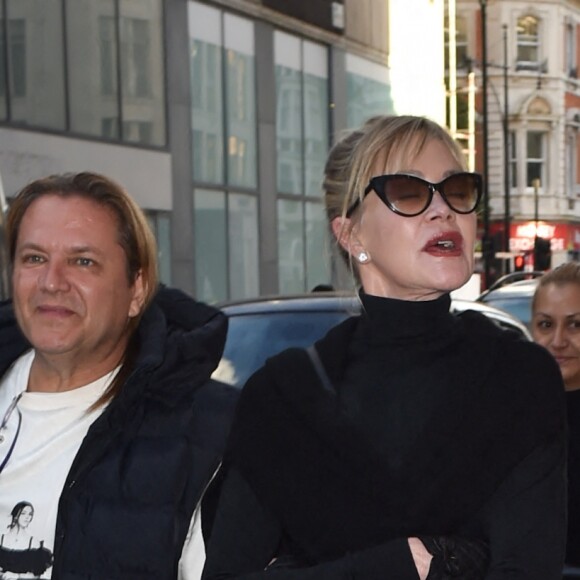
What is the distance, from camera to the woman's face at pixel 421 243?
8.75 feet

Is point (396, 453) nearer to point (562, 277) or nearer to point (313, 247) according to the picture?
point (562, 277)

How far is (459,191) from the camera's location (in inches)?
107

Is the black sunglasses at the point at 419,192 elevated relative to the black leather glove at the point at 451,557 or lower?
elevated

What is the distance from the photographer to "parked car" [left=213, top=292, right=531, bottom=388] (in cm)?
671

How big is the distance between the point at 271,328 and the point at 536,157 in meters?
55.2

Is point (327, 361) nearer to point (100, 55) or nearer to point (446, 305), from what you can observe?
point (446, 305)

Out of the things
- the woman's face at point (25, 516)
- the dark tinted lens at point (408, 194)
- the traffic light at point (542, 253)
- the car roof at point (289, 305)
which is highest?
the dark tinted lens at point (408, 194)

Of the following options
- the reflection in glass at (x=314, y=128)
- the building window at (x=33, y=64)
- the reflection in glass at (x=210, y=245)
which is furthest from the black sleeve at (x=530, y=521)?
the reflection in glass at (x=314, y=128)

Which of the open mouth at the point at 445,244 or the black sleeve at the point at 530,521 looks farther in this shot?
the open mouth at the point at 445,244

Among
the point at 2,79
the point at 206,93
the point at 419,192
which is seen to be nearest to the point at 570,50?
the point at 206,93

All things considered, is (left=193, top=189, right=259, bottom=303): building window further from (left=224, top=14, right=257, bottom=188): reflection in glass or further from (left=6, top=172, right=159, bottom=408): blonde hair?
(left=6, top=172, right=159, bottom=408): blonde hair

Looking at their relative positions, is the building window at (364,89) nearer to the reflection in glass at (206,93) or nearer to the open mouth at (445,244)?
the reflection in glass at (206,93)

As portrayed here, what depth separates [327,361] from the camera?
8.91 ft

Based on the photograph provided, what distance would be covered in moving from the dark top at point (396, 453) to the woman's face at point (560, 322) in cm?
215
